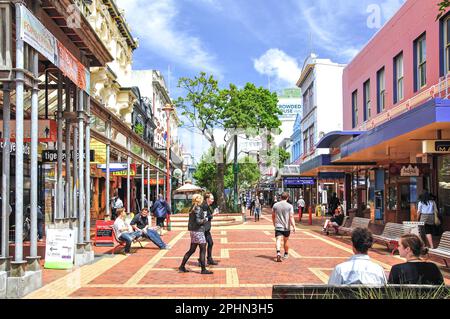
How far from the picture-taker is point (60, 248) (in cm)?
1136

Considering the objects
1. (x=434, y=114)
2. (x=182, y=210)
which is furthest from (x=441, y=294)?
(x=182, y=210)

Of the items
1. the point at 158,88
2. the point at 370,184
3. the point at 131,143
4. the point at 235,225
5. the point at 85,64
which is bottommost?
the point at 235,225

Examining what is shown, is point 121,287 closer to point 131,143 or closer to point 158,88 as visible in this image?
point 131,143

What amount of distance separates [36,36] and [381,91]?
18.3 meters

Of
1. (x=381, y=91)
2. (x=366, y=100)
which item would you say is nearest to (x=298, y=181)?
(x=366, y=100)

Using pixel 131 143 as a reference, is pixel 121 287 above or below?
below

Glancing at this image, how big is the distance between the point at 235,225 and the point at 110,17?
15.9 metres

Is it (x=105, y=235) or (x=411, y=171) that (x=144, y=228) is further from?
(x=411, y=171)

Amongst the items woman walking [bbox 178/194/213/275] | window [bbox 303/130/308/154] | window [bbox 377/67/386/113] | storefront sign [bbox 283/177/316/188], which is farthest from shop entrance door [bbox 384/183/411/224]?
window [bbox 303/130/308/154]

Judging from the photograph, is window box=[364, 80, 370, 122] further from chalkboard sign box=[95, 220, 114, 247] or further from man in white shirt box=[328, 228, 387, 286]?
man in white shirt box=[328, 228, 387, 286]

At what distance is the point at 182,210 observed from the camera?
104 ft

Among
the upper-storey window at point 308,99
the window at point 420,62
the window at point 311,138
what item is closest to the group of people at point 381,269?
the window at point 420,62

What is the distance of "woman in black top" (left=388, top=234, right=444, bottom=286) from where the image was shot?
5.46 metres

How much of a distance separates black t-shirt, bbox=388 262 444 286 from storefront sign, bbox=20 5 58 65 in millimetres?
6627
